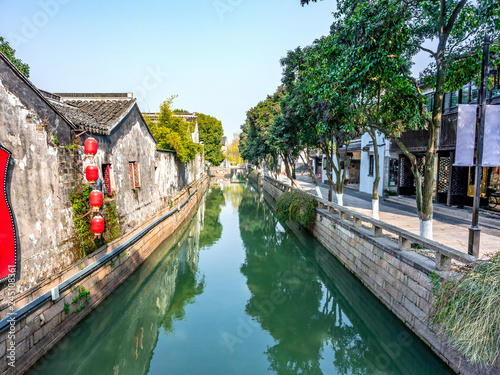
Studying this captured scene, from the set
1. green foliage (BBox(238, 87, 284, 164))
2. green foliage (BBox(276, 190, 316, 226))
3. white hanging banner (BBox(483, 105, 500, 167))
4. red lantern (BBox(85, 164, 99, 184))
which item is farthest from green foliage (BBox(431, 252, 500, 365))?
green foliage (BBox(238, 87, 284, 164))

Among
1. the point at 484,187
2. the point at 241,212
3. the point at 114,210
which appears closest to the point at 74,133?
the point at 114,210

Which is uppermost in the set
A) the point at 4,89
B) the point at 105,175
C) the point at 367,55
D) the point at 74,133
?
the point at 367,55

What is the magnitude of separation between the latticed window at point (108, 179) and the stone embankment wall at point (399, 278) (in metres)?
7.58

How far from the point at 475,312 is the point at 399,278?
258 centimetres

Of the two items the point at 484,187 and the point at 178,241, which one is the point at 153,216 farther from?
the point at 484,187

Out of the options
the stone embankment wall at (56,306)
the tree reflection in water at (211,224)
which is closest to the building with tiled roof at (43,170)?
the stone embankment wall at (56,306)

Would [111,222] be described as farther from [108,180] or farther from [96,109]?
[96,109]

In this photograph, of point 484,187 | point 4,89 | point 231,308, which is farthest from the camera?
point 484,187

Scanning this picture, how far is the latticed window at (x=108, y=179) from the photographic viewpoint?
30.9 feet

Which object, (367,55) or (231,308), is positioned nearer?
(367,55)

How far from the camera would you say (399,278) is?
6.62 metres

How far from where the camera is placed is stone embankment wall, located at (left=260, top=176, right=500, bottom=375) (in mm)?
5164

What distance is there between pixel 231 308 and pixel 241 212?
15.7 metres

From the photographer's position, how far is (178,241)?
14758 mm
